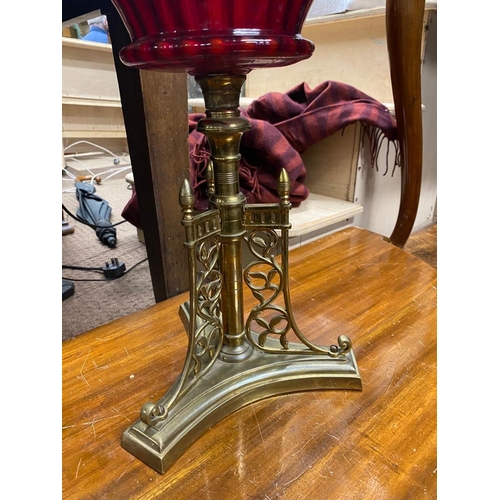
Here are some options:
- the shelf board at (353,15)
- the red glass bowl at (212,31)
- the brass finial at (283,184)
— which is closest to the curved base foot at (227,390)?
the brass finial at (283,184)

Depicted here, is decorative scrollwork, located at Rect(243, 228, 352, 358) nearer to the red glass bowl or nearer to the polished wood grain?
the polished wood grain

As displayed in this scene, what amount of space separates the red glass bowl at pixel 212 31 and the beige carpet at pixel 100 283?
0.88 m

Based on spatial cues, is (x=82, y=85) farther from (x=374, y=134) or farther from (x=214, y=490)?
(x=214, y=490)

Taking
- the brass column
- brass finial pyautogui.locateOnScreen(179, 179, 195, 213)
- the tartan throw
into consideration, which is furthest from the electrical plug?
brass finial pyautogui.locateOnScreen(179, 179, 195, 213)

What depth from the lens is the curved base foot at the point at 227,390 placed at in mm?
380

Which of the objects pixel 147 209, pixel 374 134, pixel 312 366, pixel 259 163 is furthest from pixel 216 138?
pixel 374 134

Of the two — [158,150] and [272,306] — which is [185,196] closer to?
[272,306]

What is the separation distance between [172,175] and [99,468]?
18.5 inches

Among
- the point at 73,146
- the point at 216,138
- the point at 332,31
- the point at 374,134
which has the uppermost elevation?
the point at 332,31

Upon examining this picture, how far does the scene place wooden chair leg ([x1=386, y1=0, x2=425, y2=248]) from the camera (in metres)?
0.69

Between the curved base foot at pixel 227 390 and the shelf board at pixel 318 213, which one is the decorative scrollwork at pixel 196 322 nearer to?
the curved base foot at pixel 227 390

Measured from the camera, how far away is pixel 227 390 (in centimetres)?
→ 43

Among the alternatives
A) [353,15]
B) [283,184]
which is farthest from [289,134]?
[283,184]

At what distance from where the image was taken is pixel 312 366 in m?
0.46
